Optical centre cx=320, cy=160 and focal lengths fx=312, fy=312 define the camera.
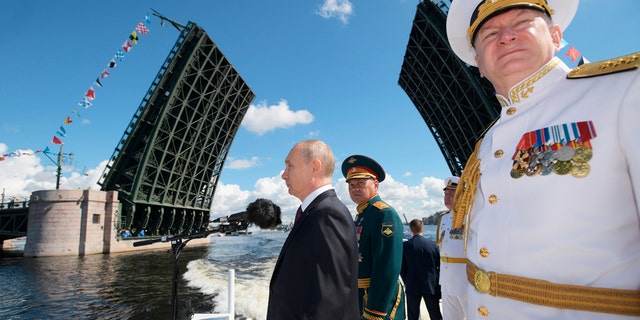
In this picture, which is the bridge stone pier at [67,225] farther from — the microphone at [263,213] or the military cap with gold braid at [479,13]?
the military cap with gold braid at [479,13]

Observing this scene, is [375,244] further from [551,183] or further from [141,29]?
[141,29]

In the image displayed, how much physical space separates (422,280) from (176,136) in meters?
23.7

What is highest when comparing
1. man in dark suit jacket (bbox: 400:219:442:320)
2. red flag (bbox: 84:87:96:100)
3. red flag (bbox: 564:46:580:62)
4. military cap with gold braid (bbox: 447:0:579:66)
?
red flag (bbox: 84:87:96:100)

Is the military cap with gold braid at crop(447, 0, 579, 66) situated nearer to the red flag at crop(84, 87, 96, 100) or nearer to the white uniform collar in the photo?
the white uniform collar

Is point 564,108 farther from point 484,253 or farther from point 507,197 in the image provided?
point 484,253

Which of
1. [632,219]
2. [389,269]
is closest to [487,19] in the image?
[632,219]

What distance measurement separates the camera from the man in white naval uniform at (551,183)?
807mm

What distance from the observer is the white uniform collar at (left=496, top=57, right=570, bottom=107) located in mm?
1078

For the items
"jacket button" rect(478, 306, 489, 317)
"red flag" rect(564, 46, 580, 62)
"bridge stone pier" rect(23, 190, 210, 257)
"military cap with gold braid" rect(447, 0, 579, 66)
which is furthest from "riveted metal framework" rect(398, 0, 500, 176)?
"bridge stone pier" rect(23, 190, 210, 257)

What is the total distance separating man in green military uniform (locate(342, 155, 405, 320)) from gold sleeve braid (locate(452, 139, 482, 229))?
128cm

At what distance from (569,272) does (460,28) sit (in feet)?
4.06

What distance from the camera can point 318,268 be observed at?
150cm

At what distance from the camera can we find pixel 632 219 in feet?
2.62

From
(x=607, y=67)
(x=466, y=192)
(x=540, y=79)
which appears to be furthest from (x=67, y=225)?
(x=607, y=67)
